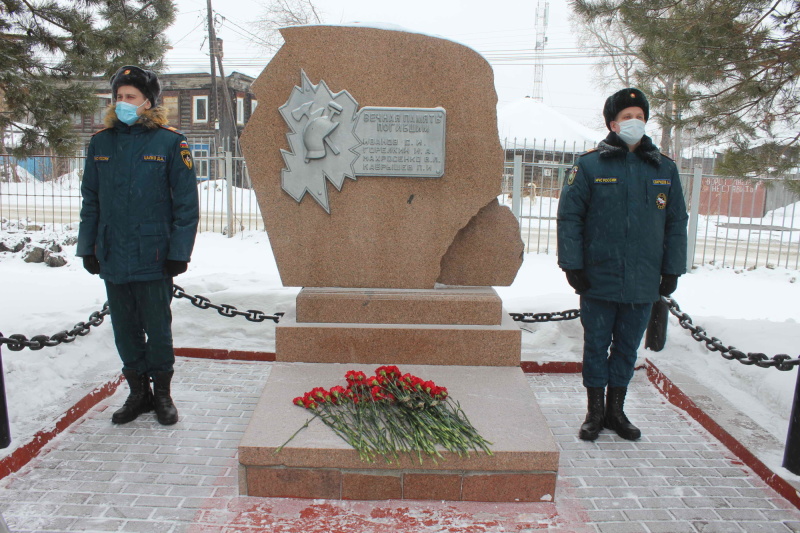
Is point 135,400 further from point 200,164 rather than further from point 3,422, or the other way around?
point 200,164

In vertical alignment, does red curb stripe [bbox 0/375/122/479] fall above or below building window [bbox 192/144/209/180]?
below

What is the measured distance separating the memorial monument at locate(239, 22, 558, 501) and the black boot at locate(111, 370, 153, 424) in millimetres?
870

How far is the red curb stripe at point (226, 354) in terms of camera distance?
4992 mm

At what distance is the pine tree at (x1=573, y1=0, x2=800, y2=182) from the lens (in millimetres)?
4777

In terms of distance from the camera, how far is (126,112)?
3402 mm

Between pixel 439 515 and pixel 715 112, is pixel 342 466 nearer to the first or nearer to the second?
pixel 439 515

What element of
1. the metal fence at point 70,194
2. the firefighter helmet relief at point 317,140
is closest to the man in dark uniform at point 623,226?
the firefighter helmet relief at point 317,140

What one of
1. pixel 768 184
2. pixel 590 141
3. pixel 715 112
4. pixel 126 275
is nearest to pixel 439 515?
pixel 126 275

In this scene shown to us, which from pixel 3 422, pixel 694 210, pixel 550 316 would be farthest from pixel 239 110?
pixel 3 422

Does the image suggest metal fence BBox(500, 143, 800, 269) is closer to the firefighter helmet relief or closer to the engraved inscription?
the engraved inscription

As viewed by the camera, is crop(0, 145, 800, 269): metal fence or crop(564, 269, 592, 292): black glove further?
crop(0, 145, 800, 269): metal fence

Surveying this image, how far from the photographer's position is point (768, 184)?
20.9 ft

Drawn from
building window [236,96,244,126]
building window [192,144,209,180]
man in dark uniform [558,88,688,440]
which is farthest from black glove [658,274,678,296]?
building window [236,96,244,126]

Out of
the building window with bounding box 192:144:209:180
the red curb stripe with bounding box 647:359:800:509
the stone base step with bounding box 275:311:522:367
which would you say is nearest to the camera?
the red curb stripe with bounding box 647:359:800:509
